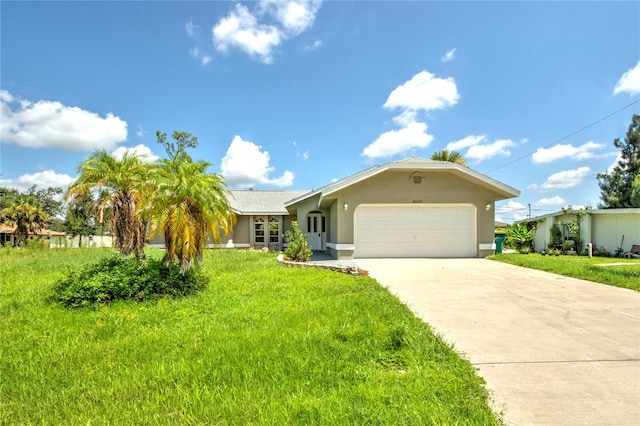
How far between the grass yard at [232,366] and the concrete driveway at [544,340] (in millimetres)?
404

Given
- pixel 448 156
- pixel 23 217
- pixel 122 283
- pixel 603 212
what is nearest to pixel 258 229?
pixel 448 156

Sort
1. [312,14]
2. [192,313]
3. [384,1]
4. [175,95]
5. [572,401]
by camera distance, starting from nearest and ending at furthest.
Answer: [572,401] → [192,313] → [384,1] → [312,14] → [175,95]

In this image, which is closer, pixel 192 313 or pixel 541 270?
pixel 192 313

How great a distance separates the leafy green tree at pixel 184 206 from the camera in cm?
629

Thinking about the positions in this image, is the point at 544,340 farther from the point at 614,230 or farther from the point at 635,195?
the point at 635,195

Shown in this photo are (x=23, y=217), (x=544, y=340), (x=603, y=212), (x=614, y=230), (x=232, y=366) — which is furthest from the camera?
(x=23, y=217)

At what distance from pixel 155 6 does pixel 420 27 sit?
8.99 meters

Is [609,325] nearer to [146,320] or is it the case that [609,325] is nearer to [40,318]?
[146,320]

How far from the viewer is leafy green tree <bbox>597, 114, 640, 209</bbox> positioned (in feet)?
92.3

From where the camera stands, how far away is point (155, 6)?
9234mm

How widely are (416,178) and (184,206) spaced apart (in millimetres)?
10173

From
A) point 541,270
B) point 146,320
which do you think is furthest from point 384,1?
point 146,320

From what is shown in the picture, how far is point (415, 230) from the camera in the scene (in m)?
13.8

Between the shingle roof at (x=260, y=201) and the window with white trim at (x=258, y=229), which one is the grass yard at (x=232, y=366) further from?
the window with white trim at (x=258, y=229)
